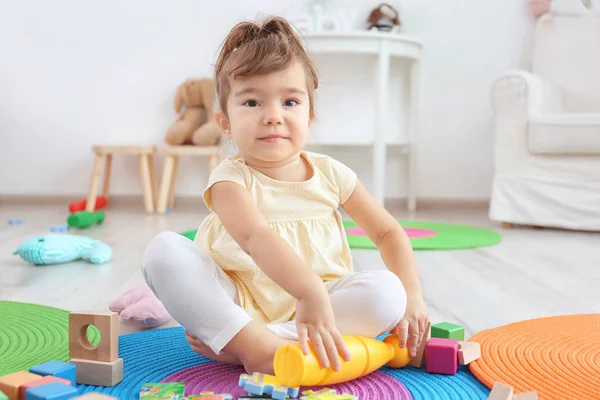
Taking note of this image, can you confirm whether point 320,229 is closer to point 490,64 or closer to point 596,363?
point 596,363

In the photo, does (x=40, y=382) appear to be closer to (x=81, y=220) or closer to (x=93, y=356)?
(x=93, y=356)

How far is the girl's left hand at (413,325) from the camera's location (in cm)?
75

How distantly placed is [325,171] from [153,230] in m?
1.24

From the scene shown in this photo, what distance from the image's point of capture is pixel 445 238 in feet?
6.05

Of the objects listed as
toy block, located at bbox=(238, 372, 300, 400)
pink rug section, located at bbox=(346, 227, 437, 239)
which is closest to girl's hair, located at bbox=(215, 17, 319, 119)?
toy block, located at bbox=(238, 372, 300, 400)

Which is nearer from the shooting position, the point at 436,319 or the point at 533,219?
the point at 436,319

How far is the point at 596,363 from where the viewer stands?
79 centimetres

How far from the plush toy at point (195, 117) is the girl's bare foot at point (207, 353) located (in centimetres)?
175

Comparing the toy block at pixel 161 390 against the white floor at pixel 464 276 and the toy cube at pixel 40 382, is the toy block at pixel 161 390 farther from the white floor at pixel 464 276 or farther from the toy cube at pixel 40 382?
the white floor at pixel 464 276

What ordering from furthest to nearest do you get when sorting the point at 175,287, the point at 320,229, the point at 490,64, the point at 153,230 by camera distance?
the point at 490,64
the point at 153,230
the point at 320,229
the point at 175,287

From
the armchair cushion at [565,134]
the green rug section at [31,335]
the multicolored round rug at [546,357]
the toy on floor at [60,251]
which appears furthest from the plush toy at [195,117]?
the multicolored round rug at [546,357]

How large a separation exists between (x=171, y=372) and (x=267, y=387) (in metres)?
0.16

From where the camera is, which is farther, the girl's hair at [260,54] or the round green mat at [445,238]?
the round green mat at [445,238]

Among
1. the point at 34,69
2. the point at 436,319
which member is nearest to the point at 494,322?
the point at 436,319
